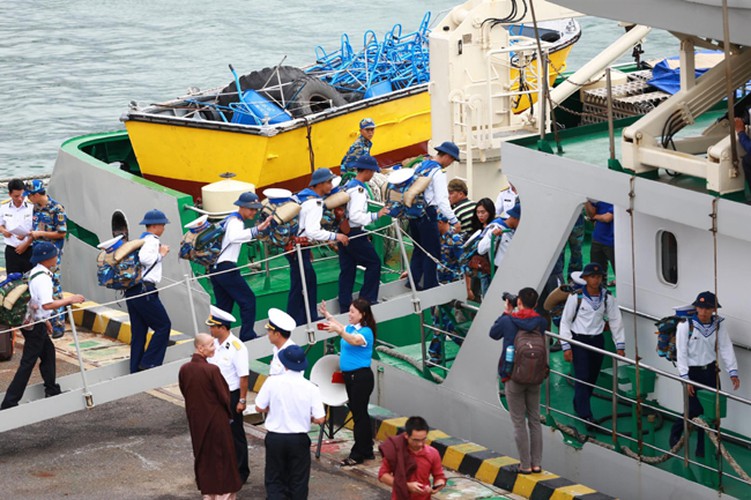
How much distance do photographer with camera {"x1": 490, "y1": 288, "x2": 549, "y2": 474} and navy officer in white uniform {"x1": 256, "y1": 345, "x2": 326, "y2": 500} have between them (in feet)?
4.97

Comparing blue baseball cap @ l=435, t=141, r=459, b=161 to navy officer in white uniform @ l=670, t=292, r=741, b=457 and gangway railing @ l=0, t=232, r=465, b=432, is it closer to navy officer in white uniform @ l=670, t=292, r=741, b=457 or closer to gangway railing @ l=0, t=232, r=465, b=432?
gangway railing @ l=0, t=232, r=465, b=432

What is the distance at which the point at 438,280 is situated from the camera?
1312 centimetres

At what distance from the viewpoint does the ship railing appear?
1002cm

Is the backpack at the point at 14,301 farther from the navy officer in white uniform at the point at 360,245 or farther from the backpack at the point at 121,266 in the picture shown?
the navy officer in white uniform at the point at 360,245

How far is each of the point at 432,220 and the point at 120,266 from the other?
9.47 feet

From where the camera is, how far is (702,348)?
33.0 feet

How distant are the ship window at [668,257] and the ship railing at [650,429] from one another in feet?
2.24

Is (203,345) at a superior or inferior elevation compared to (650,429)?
superior

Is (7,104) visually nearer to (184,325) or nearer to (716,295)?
(184,325)

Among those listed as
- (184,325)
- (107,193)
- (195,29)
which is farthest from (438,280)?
(195,29)

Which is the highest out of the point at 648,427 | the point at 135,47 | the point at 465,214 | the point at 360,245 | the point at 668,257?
the point at 668,257

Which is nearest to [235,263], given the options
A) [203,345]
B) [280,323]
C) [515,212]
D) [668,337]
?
[280,323]

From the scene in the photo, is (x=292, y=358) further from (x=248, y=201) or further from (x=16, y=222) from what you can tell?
(x=16, y=222)

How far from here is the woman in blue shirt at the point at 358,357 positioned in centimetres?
1072
